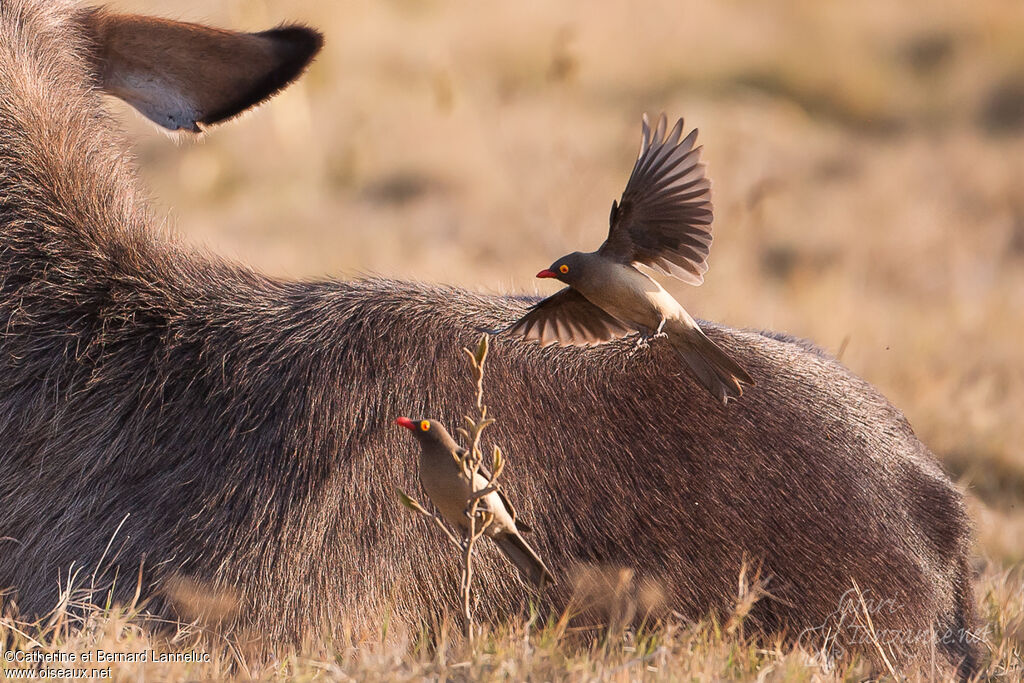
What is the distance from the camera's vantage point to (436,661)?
2.47m

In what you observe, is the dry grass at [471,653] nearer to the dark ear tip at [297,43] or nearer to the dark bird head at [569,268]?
the dark bird head at [569,268]

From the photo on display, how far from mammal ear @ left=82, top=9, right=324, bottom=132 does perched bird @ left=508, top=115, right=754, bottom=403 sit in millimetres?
1504

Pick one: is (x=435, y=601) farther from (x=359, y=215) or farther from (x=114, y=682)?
(x=359, y=215)

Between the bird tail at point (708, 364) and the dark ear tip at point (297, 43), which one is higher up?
the dark ear tip at point (297, 43)

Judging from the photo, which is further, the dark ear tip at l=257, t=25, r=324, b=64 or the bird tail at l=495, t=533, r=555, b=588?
the dark ear tip at l=257, t=25, r=324, b=64

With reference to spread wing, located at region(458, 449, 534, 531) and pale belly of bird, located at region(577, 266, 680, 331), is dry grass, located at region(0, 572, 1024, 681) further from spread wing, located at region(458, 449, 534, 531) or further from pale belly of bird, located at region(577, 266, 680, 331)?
pale belly of bird, located at region(577, 266, 680, 331)

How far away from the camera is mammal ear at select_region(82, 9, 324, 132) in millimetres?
3543

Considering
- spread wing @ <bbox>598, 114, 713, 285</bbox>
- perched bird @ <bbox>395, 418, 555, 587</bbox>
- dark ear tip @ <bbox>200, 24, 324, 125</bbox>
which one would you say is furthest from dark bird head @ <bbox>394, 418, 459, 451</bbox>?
dark ear tip @ <bbox>200, 24, 324, 125</bbox>

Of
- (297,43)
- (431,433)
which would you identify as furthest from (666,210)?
(297,43)

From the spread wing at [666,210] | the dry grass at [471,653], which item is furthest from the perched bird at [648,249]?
the dry grass at [471,653]

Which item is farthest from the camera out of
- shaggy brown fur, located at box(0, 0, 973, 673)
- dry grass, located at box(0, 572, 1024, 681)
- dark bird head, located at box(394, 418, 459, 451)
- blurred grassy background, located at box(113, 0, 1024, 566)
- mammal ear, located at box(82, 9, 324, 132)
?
blurred grassy background, located at box(113, 0, 1024, 566)

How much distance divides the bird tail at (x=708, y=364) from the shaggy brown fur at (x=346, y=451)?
1.00 ft

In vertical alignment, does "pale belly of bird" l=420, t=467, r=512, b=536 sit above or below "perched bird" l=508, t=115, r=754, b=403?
below

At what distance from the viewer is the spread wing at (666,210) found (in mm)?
2338
